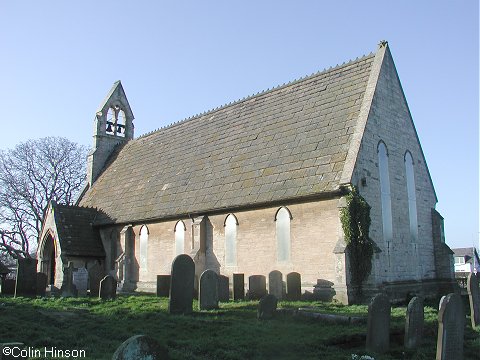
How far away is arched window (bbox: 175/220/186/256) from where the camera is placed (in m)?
Answer: 23.3

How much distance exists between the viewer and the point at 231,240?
69.1ft

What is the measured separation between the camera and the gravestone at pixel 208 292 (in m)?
15.2

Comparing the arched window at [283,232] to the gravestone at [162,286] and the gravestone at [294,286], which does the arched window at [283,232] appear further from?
the gravestone at [162,286]

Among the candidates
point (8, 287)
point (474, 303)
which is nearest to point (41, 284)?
point (8, 287)

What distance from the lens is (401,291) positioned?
19.1 meters

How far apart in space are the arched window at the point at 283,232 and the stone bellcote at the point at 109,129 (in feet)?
61.9

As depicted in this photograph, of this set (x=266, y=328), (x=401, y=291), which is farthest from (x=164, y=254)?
(x=266, y=328)

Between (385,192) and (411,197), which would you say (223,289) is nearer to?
(385,192)

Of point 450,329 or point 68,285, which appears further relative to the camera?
point 68,285

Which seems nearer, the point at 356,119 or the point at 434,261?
the point at 356,119

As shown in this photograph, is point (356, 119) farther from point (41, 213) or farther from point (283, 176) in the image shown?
point (41, 213)

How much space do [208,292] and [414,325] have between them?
6598 millimetres

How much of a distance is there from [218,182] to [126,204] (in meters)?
7.27

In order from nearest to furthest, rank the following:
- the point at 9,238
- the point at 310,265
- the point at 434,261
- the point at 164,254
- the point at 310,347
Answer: the point at 310,347
the point at 310,265
the point at 434,261
the point at 164,254
the point at 9,238
